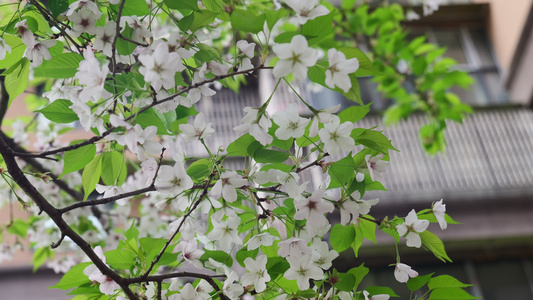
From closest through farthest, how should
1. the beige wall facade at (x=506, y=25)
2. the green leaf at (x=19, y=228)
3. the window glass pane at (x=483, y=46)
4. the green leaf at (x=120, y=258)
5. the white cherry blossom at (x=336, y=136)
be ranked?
the white cherry blossom at (x=336, y=136)
the green leaf at (x=120, y=258)
the green leaf at (x=19, y=228)
the beige wall facade at (x=506, y=25)
the window glass pane at (x=483, y=46)

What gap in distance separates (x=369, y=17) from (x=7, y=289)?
3509 mm

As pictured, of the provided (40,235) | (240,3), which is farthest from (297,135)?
(40,235)

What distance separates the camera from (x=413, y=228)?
958mm

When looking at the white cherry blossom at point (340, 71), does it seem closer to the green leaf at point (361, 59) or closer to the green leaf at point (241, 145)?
the green leaf at point (361, 59)

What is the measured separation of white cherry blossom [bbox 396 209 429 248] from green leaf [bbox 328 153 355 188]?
128mm

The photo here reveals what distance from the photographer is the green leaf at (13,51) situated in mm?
965

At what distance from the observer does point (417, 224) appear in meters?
0.95

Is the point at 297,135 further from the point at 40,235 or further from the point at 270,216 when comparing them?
the point at 40,235

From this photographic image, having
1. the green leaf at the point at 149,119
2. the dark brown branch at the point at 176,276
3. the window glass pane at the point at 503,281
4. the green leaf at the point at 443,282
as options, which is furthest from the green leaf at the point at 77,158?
the window glass pane at the point at 503,281

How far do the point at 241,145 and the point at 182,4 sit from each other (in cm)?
24

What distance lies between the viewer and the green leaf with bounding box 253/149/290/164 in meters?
0.89

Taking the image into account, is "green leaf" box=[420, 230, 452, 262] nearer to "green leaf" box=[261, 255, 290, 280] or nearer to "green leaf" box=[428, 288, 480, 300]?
"green leaf" box=[428, 288, 480, 300]

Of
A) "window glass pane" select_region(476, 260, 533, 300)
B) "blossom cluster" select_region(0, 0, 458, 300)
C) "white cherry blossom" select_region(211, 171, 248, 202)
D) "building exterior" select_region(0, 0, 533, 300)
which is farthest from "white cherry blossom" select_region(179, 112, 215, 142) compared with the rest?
"window glass pane" select_region(476, 260, 533, 300)

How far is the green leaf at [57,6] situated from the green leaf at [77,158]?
0.77ft
